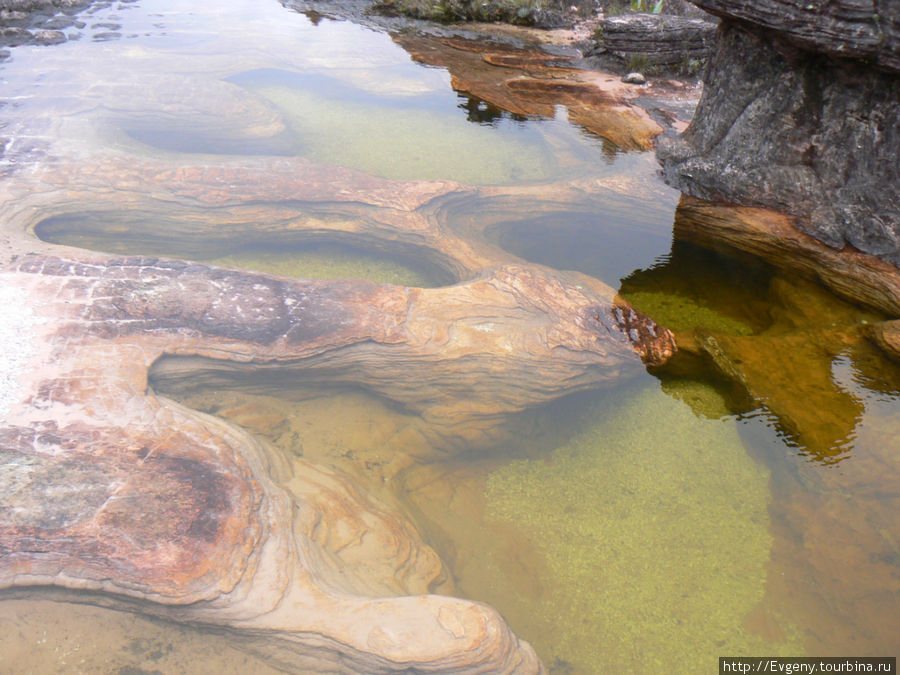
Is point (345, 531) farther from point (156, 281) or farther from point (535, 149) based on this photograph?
point (535, 149)

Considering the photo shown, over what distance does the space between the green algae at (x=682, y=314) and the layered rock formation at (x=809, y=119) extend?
970mm

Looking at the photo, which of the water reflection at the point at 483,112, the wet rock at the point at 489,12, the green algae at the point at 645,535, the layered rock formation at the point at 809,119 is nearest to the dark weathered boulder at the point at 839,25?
the layered rock formation at the point at 809,119

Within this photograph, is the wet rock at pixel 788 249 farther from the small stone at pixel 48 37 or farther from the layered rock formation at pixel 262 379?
the small stone at pixel 48 37

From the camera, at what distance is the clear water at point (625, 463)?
2.55 m

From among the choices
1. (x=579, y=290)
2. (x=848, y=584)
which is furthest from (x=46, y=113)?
(x=848, y=584)

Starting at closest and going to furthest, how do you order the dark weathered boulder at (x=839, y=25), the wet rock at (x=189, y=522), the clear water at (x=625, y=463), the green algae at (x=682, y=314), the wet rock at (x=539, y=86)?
the wet rock at (x=189, y=522) → the clear water at (x=625, y=463) → the dark weathered boulder at (x=839, y=25) → the green algae at (x=682, y=314) → the wet rock at (x=539, y=86)

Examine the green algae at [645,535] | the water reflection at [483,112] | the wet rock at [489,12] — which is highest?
the wet rock at [489,12]

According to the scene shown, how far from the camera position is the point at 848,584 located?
105 inches

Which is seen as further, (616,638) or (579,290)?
(579,290)

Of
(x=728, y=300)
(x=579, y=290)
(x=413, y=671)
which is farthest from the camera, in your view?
(x=728, y=300)

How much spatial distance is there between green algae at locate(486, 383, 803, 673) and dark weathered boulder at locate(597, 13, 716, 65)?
6043mm

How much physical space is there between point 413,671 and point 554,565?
938mm

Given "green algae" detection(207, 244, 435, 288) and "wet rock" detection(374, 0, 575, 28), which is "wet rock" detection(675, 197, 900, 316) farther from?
"wet rock" detection(374, 0, 575, 28)

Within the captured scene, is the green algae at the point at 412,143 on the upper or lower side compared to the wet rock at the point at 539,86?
lower
